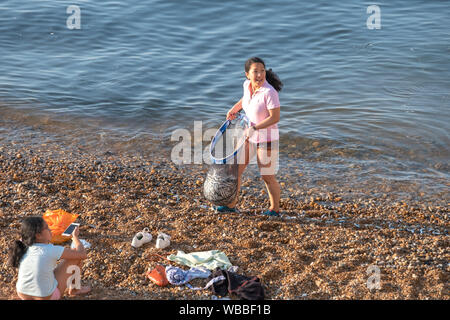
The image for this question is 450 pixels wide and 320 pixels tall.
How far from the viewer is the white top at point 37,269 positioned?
4.70m

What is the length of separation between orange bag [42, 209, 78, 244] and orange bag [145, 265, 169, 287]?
4.34ft

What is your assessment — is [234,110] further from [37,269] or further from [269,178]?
[37,269]

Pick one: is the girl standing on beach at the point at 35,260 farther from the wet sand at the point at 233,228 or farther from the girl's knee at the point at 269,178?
the girl's knee at the point at 269,178

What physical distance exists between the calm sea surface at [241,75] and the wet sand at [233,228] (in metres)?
1.17

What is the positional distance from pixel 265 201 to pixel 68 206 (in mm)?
2901

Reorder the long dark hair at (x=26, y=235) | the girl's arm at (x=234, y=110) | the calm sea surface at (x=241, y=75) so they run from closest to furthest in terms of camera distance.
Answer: the long dark hair at (x=26, y=235)
the girl's arm at (x=234, y=110)
the calm sea surface at (x=241, y=75)

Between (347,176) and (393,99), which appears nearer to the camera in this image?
(347,176)

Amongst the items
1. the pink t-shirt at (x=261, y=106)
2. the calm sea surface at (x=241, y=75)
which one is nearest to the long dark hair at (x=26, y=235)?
the pink t-shirt at (x=261, y=106)

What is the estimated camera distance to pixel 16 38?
16031 millimetres

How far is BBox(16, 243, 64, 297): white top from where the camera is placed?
4695 mm

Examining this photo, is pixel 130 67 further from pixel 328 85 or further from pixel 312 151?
pixel 312 151

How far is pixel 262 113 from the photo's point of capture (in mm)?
6391

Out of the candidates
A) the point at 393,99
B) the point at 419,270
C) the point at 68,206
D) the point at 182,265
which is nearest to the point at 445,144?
the point at 393,99
